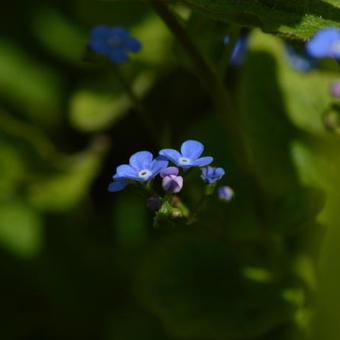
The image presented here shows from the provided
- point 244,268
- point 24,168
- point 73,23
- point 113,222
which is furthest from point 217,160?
point 73,23

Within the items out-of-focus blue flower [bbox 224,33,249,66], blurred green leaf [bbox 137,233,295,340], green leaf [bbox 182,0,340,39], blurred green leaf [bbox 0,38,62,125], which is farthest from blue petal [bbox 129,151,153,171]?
blurred green leaf [bbox 0,38,62,125]

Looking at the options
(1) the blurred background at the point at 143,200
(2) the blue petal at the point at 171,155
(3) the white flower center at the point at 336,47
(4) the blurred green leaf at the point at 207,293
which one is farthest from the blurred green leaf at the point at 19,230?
(3) the white flower center at the point at 336,47

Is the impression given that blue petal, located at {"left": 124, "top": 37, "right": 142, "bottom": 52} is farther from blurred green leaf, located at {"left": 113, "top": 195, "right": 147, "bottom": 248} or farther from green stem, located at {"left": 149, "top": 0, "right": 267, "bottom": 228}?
blurred green leaf, located at {"left": 113, "top": 195, "right": 147, "bottom": 248}

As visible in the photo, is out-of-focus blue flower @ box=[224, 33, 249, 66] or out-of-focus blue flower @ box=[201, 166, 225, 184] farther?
out-of-focus blue flower @ box=[224, 33, 249, 66]

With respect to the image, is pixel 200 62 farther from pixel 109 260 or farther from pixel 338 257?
pixel 109 260

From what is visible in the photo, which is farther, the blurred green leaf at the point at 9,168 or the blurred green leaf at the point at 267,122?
the blurred green leaf at the point at 9,168

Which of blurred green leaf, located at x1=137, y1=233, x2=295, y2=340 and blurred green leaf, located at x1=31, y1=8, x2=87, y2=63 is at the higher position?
blurred green leaf, located at x1=137, y1=233, x2=295, y2=340

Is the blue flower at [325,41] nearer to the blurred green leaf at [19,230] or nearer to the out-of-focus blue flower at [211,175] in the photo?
the out-of-focus blue flower at [211,175]
